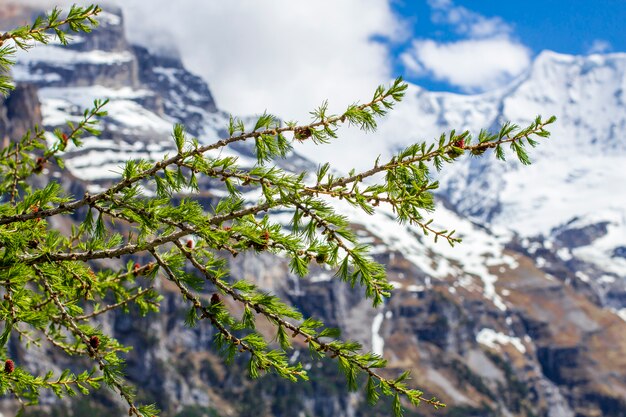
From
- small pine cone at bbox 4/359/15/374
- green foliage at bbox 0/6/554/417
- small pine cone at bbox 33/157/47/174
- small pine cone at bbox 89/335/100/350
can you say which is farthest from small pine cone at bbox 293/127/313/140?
small pine cone at bbox 33/157/47/174

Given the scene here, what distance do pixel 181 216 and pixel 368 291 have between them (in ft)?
6.22

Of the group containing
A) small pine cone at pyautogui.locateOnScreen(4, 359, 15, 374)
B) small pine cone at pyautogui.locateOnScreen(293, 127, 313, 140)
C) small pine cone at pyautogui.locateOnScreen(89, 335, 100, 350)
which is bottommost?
small pine cone at pyautogui.locateOnScreen(4, 359, 15, 374)

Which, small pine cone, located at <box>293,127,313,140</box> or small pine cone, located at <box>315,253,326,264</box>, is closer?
small pine cone, located at <box>315,253,326,264</box>

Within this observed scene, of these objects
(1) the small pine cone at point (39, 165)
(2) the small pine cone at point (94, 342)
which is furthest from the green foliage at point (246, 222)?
(1) the small pine cone at point (39, 165)

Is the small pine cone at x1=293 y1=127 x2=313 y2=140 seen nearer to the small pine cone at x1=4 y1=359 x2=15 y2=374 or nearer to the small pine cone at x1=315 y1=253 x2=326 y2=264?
the small pine cone at x1=315 y1=253 x2=326 y2=264

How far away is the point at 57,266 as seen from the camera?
7.17 meters

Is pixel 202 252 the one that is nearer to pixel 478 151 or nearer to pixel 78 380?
pixel 78 380

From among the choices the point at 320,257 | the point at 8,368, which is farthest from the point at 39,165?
the point at 320,257

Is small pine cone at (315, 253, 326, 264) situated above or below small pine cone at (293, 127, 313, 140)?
below

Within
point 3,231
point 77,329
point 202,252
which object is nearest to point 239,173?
point 202,252

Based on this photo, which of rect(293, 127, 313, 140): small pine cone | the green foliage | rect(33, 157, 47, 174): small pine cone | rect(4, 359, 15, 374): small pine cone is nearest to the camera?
the green foliage

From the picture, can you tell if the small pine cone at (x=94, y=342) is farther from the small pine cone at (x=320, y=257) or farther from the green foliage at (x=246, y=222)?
the small pine cone at (x=320, y=257)

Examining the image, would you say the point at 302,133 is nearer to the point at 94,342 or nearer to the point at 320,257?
the point at 320,257

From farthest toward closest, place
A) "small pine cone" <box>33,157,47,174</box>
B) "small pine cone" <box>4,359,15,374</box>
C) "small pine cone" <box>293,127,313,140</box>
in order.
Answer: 1. "small pine cone" <box>33,157,47,174</box>
2. "small pine cone" <box>4,359,15,374</box>
3. "small pine cone" <box>293,127,313,140</box>
